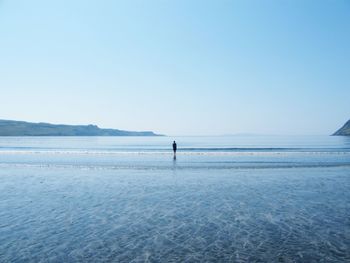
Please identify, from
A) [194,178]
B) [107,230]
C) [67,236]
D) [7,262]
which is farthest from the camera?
[194,178]

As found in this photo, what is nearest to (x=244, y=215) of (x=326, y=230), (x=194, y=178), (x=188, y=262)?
(x=326, y=230)

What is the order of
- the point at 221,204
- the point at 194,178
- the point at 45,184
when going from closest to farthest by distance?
1. the point at 221,204
2. the point at 45,184
3. the point at 194,178

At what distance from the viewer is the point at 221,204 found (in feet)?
47.6

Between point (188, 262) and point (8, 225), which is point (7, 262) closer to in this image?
point (8, 225)

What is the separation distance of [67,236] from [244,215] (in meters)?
7.28

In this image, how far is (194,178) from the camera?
77.2 ft

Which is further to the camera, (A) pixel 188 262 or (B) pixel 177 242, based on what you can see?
(B) pixel 177 242

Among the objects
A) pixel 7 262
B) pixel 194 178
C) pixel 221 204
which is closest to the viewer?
→ pixel 7 262

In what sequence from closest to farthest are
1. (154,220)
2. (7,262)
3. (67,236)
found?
(7,262) < (67,236) < (154,220)

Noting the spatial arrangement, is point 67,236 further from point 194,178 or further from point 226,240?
point 194,178

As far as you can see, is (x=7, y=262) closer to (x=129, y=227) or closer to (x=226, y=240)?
(x=129, y=227)

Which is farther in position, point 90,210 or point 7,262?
point 90,210

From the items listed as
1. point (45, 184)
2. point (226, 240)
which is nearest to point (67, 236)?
point (226, 240)

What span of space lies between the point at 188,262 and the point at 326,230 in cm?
577
